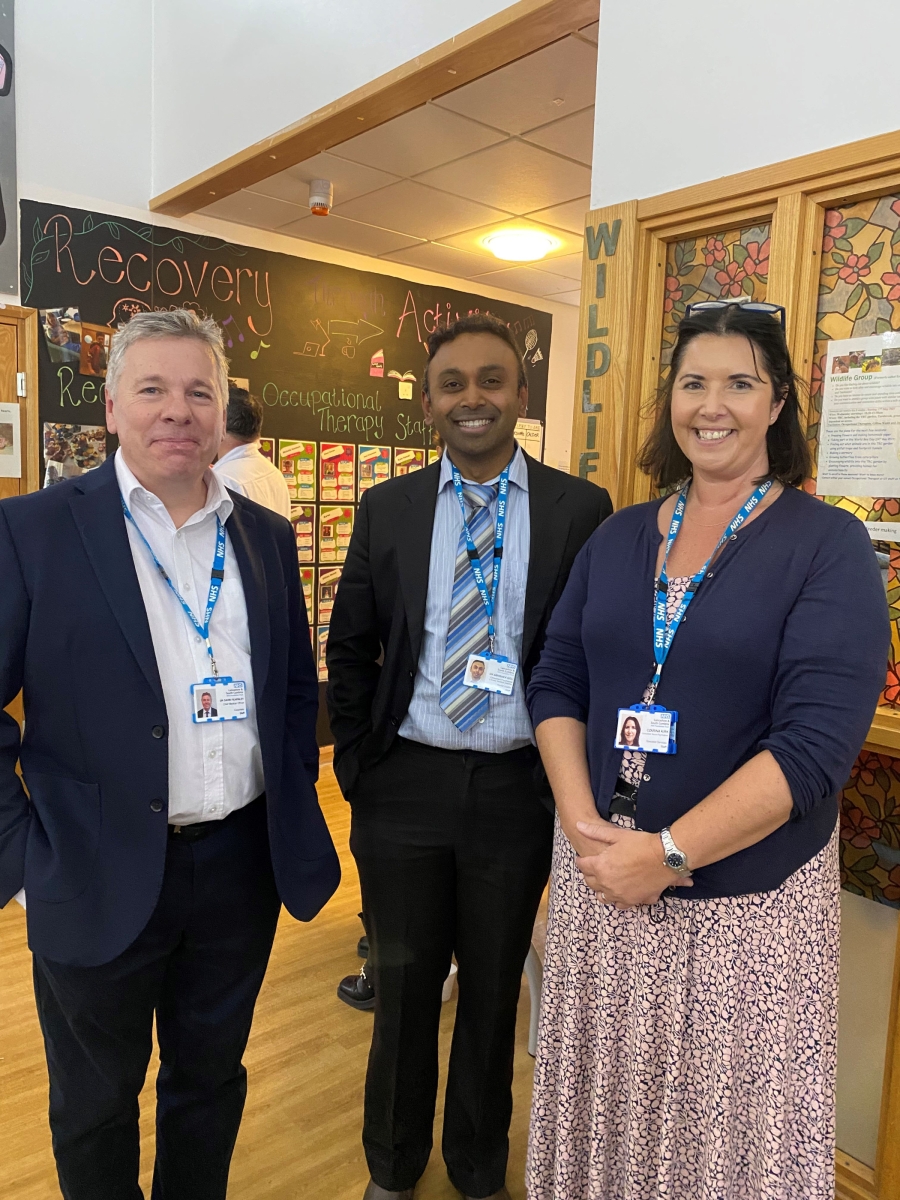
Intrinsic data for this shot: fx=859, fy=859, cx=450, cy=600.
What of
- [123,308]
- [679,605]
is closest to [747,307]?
[679,605]

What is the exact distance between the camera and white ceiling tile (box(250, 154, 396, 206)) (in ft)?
12.4

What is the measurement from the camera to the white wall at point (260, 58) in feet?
9.21

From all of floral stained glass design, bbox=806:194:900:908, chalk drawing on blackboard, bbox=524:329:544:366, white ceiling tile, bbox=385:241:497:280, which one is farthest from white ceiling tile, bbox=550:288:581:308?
floral stained glass design, bbox=806:194:900:908

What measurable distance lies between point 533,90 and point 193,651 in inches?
102

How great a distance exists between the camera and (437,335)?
76.0 inches

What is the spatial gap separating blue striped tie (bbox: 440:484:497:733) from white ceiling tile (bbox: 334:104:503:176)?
2.07 meters

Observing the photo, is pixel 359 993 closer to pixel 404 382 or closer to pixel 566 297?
pixel 404 382

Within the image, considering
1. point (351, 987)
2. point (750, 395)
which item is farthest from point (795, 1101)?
point (351, 987)

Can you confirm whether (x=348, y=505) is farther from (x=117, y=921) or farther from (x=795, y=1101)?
(x=795, y=1101)

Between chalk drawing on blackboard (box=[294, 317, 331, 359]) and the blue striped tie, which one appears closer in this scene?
the blue striped tie

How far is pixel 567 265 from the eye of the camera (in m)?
5.26

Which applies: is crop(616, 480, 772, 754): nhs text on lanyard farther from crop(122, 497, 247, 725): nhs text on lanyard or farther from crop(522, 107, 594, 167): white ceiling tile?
crop(522, 107, 594, 167): white ceiling tile

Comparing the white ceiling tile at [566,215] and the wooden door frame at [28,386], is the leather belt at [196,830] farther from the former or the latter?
the white ceiling tile at [566,215]

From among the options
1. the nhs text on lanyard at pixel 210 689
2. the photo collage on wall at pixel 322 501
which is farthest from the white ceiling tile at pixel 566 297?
the nhs text on lanyard at pixel 210 689
